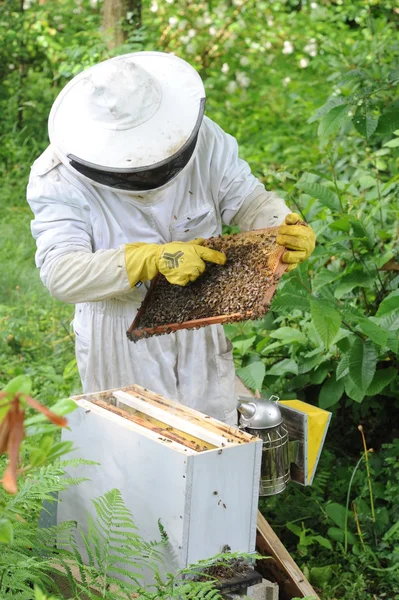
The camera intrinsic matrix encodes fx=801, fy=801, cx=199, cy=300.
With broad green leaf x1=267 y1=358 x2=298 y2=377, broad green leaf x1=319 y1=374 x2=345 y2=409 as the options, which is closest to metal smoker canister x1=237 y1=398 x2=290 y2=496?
broad green leaf x1=319 y1=374 x2=345 y2=409

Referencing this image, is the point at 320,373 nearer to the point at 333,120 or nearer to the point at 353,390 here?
the point at 353,390

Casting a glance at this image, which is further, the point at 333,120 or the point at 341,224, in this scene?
the point at 341,224

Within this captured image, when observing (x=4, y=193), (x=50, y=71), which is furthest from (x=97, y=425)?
(x=50, y=71)

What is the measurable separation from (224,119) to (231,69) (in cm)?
Result: 149

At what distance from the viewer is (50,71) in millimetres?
10055

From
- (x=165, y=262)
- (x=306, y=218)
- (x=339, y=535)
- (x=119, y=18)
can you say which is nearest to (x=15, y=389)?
(x=165, y=262)

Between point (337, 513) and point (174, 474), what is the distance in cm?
177

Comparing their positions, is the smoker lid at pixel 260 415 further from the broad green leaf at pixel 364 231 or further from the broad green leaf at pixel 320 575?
the broad green leaf at pixel 364 231

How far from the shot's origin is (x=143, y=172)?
10.2ft

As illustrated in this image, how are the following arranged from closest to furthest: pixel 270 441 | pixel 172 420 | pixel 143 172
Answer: pixel 172 420 < pixel 143 172 < pixel 270 441

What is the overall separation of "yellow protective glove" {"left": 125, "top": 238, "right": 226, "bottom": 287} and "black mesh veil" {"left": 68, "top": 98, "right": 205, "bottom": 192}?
25 centimetres

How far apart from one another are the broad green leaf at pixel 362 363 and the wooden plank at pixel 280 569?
2.75 ft

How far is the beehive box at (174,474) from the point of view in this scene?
244cm

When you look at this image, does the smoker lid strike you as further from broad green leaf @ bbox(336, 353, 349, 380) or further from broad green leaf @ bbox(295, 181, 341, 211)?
broad green leaf @ bbox(295, 181, 341, 211)
